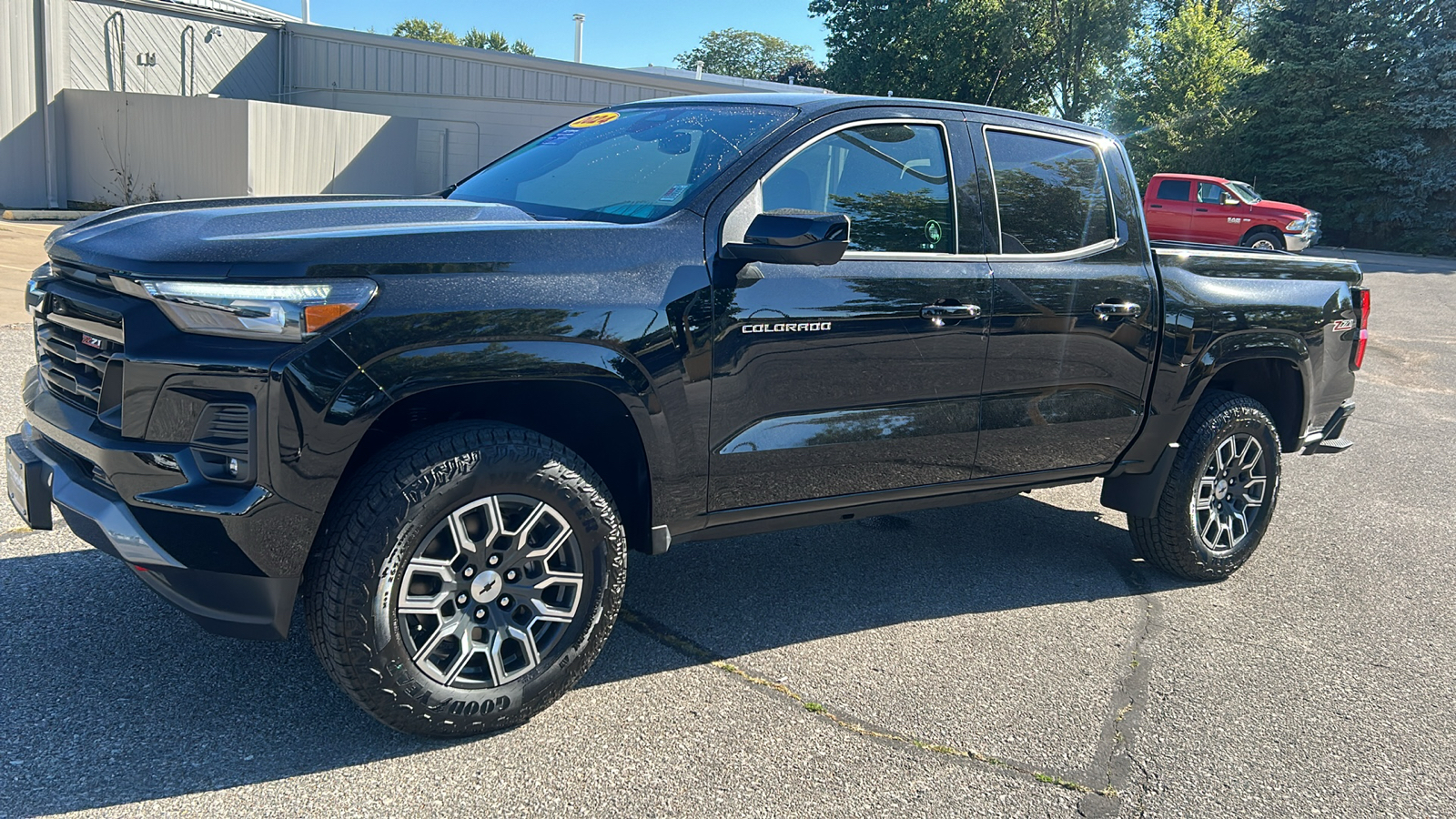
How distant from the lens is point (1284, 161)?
35.0m

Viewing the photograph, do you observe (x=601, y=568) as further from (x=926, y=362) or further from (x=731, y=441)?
(x=926, y=362)

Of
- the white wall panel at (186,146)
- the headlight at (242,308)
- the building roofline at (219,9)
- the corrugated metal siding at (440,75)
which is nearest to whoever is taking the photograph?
the headlight at (242,308)

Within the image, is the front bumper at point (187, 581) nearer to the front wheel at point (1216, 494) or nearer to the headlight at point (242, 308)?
the headlight at point (242, 308)

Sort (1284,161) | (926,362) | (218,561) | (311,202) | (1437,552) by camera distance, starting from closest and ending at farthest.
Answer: (218,561) < (311,202) < (926,362) < (1437,552) < (1284,161)

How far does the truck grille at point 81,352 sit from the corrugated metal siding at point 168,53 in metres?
21.0

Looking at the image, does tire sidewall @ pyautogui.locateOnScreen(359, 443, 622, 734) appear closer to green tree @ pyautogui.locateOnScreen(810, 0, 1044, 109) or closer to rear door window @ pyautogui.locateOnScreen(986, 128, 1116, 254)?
rear door window @ pyautogui.locateOnScreen(986, 128, 1116, 254)

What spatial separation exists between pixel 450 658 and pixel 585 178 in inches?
68.9

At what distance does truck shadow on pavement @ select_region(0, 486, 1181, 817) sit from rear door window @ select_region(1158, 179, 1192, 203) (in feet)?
64.9

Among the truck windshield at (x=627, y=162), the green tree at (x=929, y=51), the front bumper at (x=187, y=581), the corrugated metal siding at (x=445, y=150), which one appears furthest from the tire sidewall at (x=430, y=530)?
the green tree at (x=929, y=51)

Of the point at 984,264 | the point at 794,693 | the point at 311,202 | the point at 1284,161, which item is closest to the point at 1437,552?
the point at 984,264

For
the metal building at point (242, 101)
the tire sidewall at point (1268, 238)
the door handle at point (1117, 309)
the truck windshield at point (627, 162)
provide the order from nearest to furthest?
the truck windshield at point (627, 162), the door handle at point (1117, 309), the metal building at point (242, 101), the tire sidewall at point (1268, 238)

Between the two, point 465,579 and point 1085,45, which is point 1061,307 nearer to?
point 465,579

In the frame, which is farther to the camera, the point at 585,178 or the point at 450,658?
the point at 585,178

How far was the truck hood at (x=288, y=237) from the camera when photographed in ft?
8.59
